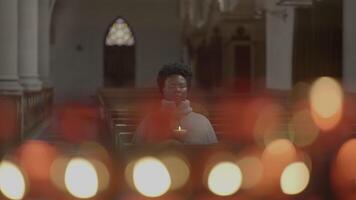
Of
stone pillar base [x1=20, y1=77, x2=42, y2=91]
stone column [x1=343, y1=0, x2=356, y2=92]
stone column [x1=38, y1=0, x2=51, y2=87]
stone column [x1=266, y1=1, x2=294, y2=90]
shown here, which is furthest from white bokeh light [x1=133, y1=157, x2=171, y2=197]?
stone column [x1=38, y1=0, x2=51, y2=87]

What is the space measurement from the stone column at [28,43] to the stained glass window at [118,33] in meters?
15.5

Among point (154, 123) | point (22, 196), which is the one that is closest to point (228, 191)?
point (22, 196)

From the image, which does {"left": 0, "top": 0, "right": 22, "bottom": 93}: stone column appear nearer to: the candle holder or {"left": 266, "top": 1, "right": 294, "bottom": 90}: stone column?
{"left": 266, "top": 1, "right": 294, "bottom": 90}: stone column

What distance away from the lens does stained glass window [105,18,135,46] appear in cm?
3775

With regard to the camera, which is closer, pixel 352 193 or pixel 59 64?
pixel 352 193

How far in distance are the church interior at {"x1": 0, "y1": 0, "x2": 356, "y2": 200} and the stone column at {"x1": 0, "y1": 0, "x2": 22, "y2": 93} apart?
3 cm

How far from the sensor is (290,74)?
64.8 feet

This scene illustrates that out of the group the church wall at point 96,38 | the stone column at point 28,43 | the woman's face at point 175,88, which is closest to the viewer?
the woman's face at point 175,88

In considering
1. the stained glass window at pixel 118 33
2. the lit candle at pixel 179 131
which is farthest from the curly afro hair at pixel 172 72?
the stained glass window at pixel 118 33

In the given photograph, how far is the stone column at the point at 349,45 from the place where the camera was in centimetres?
1477

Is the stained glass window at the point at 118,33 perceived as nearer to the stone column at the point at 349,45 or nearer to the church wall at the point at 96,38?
the church wall at the point at 96,38

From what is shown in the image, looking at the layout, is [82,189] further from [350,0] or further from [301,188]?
[350,0]

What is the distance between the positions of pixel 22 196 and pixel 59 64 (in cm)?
3467

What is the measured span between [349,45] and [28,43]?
418 inches
